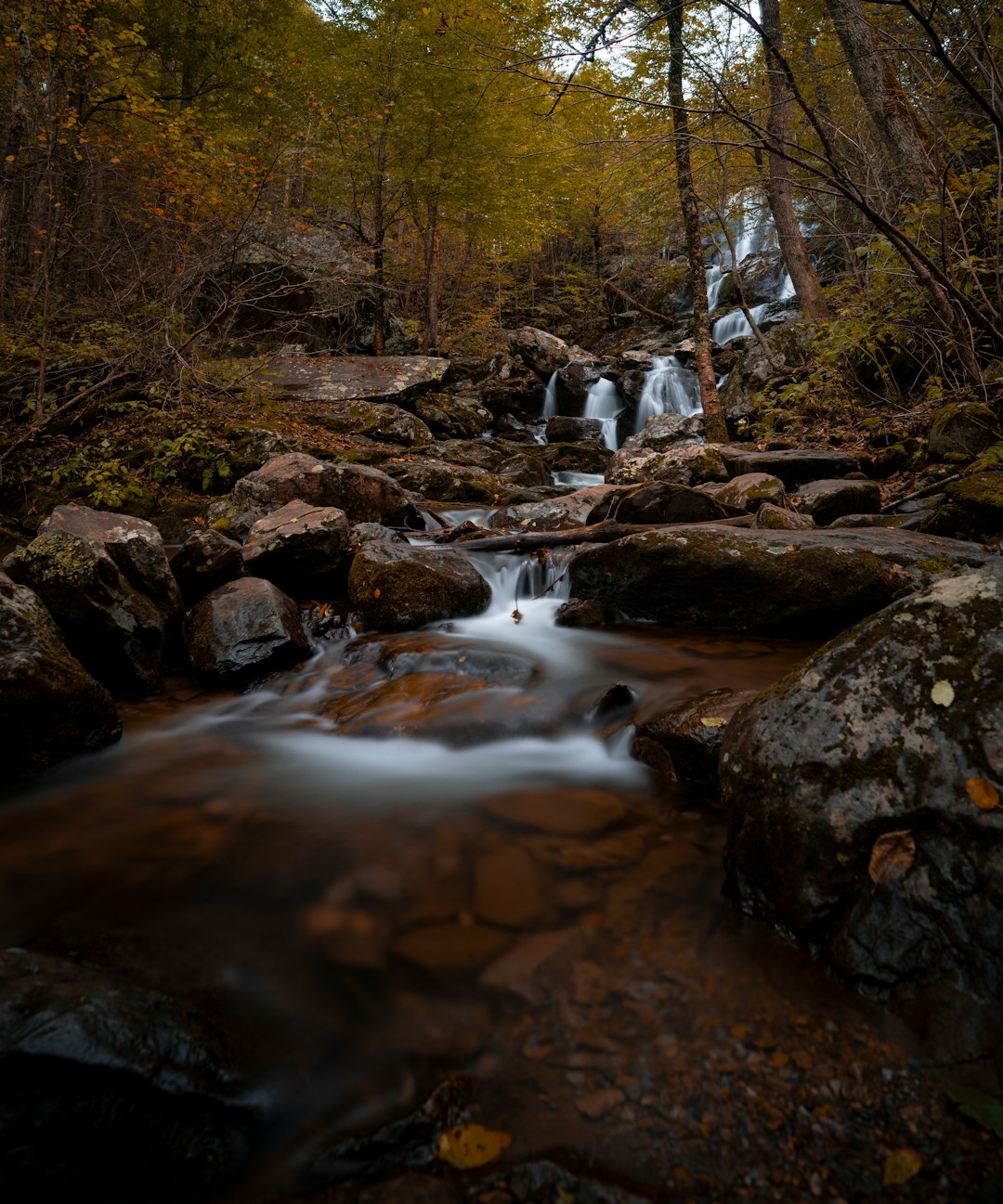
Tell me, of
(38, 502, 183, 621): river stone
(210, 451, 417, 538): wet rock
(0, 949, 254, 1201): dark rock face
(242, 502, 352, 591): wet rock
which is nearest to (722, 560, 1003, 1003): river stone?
(0, 949, 254, 1201): dark rock face

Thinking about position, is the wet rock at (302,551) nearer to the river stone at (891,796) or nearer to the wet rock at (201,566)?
the wet rock at (201,566)

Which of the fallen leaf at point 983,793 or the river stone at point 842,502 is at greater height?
the river stone at point 842,502

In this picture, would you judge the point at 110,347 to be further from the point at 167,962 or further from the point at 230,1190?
the point at 230,1190

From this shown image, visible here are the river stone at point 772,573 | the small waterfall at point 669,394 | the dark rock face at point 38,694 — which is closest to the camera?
the dark rock face at point 38,694

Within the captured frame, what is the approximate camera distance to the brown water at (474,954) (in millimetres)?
1321

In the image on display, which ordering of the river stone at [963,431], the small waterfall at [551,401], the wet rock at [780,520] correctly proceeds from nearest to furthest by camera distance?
the wet rock at [780,520] < the river stone at [963,431] < the small waterfall at [551,401]

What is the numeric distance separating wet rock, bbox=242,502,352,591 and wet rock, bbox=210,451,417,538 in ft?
4.85

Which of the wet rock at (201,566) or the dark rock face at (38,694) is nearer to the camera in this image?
the dark rock face at (38,694)

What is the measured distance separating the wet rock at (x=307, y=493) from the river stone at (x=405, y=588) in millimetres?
2364

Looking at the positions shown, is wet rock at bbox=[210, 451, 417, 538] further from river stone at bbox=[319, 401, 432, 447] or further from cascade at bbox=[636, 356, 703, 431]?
cascade at bbox=[636, 356, 703, 431]

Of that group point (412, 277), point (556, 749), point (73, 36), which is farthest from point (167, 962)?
point (412, 277)

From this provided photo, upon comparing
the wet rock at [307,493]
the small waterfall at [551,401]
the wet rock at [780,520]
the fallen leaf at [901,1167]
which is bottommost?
the fallen leaf at [901,1167]

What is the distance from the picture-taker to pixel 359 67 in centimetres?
1298

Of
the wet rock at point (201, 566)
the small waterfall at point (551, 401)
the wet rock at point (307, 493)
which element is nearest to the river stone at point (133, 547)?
the wet rock at point (201, 566)
